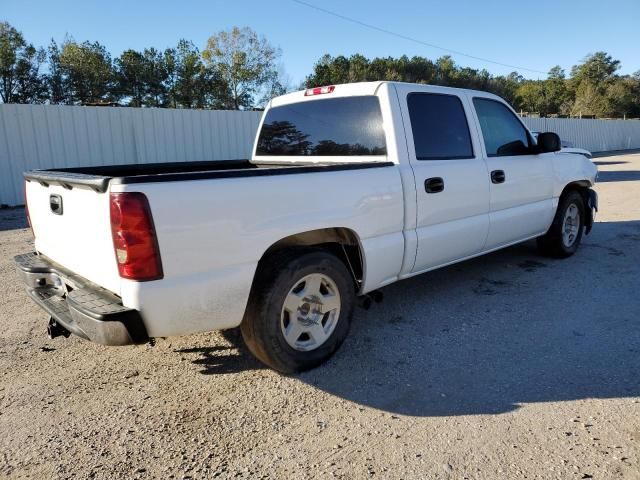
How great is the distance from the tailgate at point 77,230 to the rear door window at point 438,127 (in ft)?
7.92

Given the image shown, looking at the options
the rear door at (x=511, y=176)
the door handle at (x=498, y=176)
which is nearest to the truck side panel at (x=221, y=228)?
the door handle at (x=498, y=176)

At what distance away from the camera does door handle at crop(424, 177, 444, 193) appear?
3.89 metres

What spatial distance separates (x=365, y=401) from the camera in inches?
119

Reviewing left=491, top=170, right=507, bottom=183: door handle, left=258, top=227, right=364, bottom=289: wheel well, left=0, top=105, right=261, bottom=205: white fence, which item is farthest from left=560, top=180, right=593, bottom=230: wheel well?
left=0, top=105, right=261, bottom=205: white fence

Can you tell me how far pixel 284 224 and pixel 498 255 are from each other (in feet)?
14.0

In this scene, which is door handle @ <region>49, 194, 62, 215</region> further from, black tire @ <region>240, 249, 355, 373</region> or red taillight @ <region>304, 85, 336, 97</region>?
red taillight @ <region>304, 85, 336, 97</region>

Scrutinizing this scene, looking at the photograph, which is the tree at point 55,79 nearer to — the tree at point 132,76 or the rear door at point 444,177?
the tree at point 132,76

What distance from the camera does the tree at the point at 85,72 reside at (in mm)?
39344

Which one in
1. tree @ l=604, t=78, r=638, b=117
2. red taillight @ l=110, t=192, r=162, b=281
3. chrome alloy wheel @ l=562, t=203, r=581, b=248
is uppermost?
tree @ l=604, t=78, r=638, b=117

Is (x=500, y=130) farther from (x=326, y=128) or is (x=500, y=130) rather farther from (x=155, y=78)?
(x=155, y=78)

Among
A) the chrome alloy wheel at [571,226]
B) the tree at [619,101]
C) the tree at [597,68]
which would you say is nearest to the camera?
the chrome alloy wheel at [571,226]

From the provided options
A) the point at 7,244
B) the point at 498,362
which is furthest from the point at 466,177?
the point at 7,244

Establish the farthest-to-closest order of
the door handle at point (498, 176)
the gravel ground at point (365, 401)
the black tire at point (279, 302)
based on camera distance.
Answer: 1. the door handle at point (498, 176)
2. the black tire at point (279, 302)
3. the gravel ground at point (365, 401)

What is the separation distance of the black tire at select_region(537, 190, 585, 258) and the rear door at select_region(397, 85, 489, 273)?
1.76 meters
